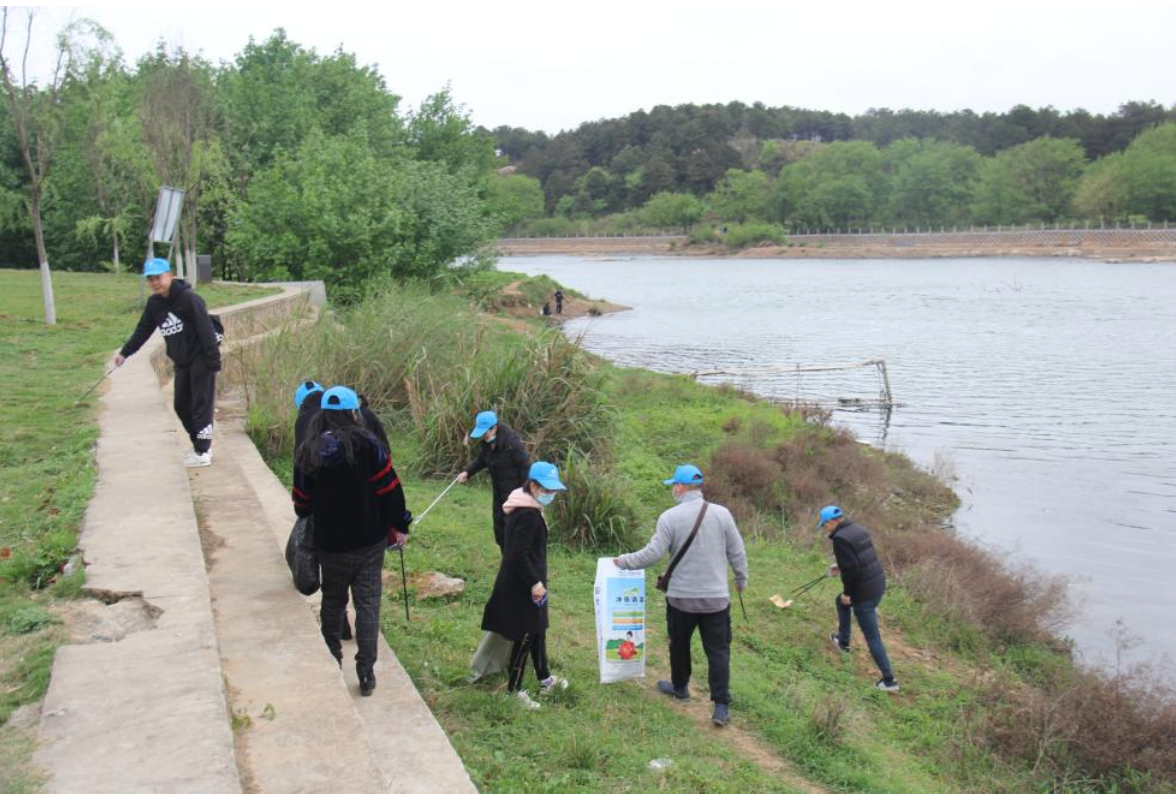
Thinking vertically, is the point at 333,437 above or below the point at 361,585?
above

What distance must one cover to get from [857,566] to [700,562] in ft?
9.24

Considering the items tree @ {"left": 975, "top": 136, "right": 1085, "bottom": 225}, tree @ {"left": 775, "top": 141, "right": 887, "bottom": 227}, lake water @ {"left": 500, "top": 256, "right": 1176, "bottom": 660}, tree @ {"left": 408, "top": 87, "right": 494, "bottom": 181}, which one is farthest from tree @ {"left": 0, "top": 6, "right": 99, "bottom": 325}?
tree @ {"left": 775, "top": 141, "right": 887, "bottom": 227}

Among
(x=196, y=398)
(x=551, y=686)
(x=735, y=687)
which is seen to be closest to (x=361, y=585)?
(x=551, y=686)

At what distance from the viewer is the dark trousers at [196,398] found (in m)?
8.55

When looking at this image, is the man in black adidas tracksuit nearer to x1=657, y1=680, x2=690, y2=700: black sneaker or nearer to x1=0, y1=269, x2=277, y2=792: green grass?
x1=0, y1=269, x2=277, y2=792: green grass

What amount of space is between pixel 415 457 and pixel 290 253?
13548 millimetres

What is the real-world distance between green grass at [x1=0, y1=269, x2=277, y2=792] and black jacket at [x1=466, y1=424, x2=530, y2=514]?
2.84 m

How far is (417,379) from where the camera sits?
14430 mm

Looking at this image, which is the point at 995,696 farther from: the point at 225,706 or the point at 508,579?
the point at 225,706

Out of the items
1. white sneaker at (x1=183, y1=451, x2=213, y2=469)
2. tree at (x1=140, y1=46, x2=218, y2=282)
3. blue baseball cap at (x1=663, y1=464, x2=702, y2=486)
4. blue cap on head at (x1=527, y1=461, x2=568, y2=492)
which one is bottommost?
white sneaker at (x1=183, y1=451, x2=213, y2=469)

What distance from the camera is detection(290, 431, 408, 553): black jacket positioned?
5605mm

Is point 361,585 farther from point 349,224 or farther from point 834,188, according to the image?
point 834,188

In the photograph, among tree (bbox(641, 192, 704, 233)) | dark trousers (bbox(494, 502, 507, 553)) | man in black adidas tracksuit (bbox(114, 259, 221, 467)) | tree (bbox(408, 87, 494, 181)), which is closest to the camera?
dark trousers (bbox(494, 502, 507, 553))

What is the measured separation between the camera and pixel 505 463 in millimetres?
8195
